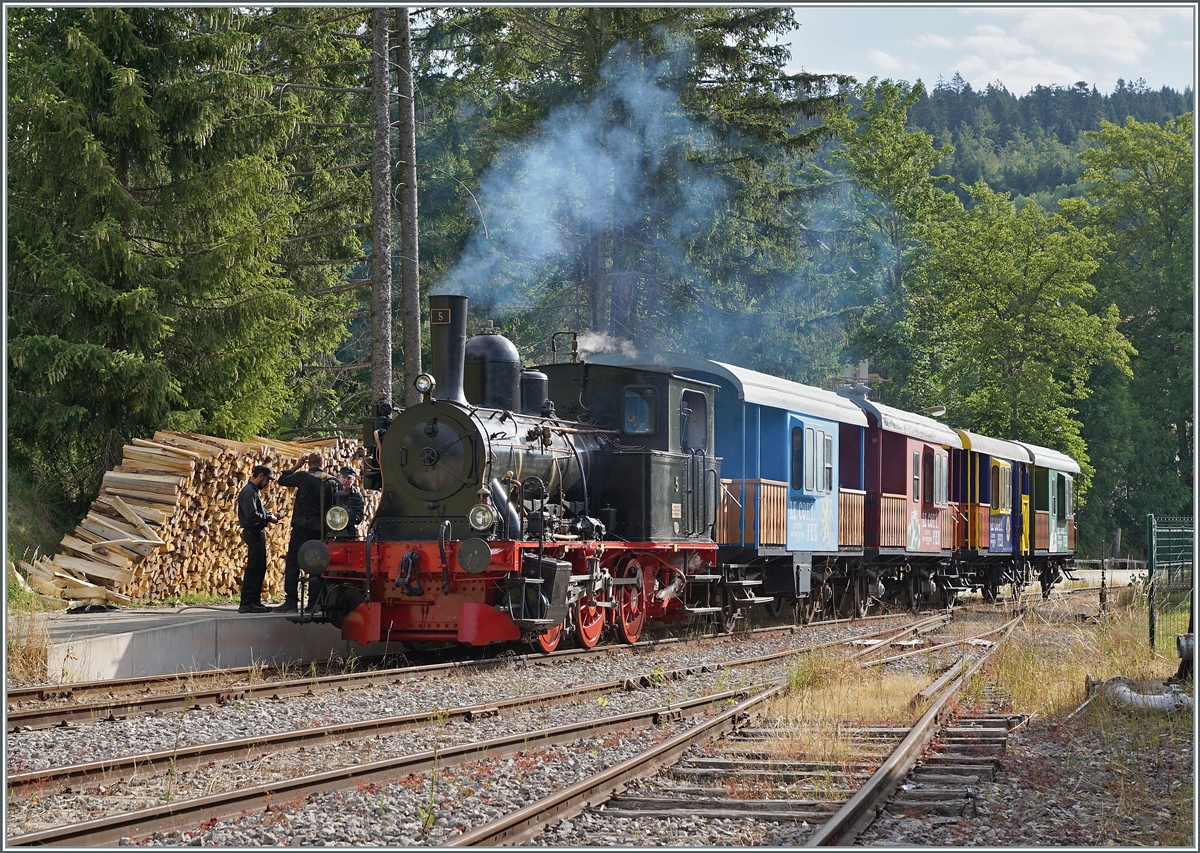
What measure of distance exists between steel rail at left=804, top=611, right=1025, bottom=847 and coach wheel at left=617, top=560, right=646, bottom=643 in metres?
4.60

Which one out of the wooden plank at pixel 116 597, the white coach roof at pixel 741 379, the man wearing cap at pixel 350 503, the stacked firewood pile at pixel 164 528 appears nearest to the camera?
the man wearing cap at pixel 350 503

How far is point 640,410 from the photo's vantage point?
539 inches

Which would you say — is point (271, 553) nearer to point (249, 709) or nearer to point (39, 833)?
point (249, 709)

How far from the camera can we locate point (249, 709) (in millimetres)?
8820

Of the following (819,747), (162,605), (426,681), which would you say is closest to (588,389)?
(426,681)

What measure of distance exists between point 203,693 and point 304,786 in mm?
2984

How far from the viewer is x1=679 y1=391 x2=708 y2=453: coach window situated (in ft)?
46.4

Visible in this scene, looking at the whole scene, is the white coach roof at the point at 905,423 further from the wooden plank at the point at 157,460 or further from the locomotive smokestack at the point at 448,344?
the wooden plank at the point at 157,460

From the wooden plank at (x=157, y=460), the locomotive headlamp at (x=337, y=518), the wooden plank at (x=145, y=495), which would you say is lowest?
the locomotive headlamp at (x=337, y=518)

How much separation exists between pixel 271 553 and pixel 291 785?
10993mm

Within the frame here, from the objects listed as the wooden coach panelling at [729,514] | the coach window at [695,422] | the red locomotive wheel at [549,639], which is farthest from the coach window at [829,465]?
the red locomotive wheel at [549,639]

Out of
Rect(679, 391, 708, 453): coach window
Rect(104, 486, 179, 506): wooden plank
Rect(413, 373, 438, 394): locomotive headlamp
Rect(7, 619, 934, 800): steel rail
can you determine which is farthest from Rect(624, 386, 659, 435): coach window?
Rect(104, 486, 179, 506): wooden plank

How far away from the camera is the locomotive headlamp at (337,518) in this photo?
1215 cm

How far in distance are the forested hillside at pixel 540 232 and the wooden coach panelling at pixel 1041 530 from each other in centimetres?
840
